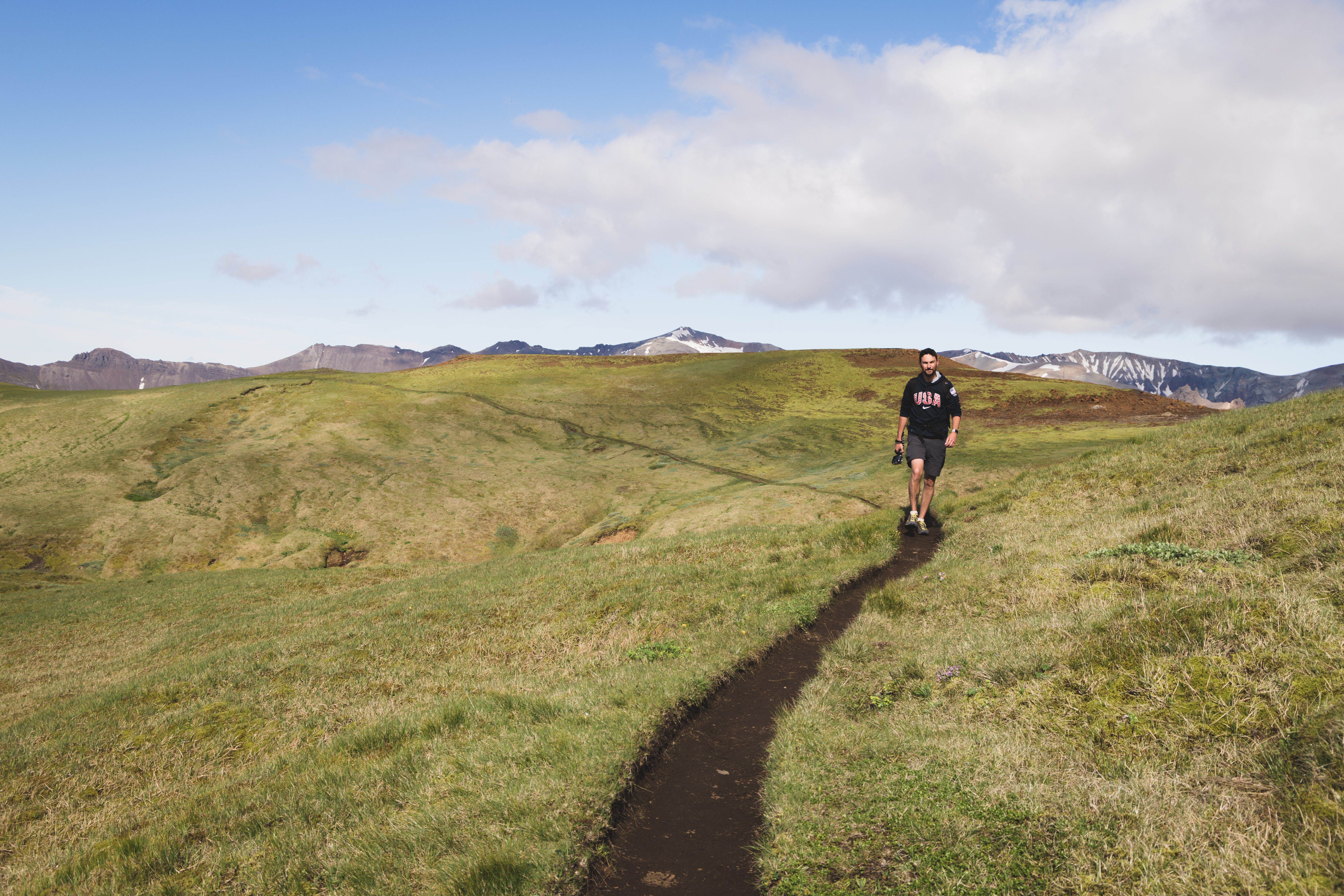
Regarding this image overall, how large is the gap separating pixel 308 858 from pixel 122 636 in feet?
80.0

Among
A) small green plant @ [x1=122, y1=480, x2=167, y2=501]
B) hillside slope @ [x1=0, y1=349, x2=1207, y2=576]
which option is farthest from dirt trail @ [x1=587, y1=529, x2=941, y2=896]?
small green plant @ [x1=122, y1=480, x2=167, y2=501]

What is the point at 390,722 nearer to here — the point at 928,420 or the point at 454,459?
the point at 928,420

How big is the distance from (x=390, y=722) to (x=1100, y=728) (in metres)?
9.51

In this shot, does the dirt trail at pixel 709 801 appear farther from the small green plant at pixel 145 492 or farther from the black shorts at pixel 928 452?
the small green plant at pixel 145 492

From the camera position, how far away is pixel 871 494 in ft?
105

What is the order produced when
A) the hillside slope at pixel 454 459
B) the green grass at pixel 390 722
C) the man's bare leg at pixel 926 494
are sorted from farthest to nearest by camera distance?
the hillside slope at pixel 454 459, the man's bare leg at pixel 926 494, the green grass at pixel 390 722

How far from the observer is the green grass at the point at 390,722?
6410 millimetres

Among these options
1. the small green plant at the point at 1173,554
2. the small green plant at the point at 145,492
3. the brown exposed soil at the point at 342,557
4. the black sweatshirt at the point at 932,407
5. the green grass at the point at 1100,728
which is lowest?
the brown exposed soil at the point at 342,557

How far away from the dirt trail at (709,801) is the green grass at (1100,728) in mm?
392

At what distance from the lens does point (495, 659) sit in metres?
13.6

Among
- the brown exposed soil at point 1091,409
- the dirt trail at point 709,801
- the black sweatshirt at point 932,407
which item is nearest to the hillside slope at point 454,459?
the brown exposed soil at point 1091,409

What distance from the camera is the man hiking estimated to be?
17422mm

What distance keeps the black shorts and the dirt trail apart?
348 inches

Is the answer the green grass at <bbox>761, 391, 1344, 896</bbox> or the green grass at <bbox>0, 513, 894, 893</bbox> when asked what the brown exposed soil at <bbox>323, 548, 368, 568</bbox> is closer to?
the green grass at <bbox>0, 513, 894, 893</bbox>
